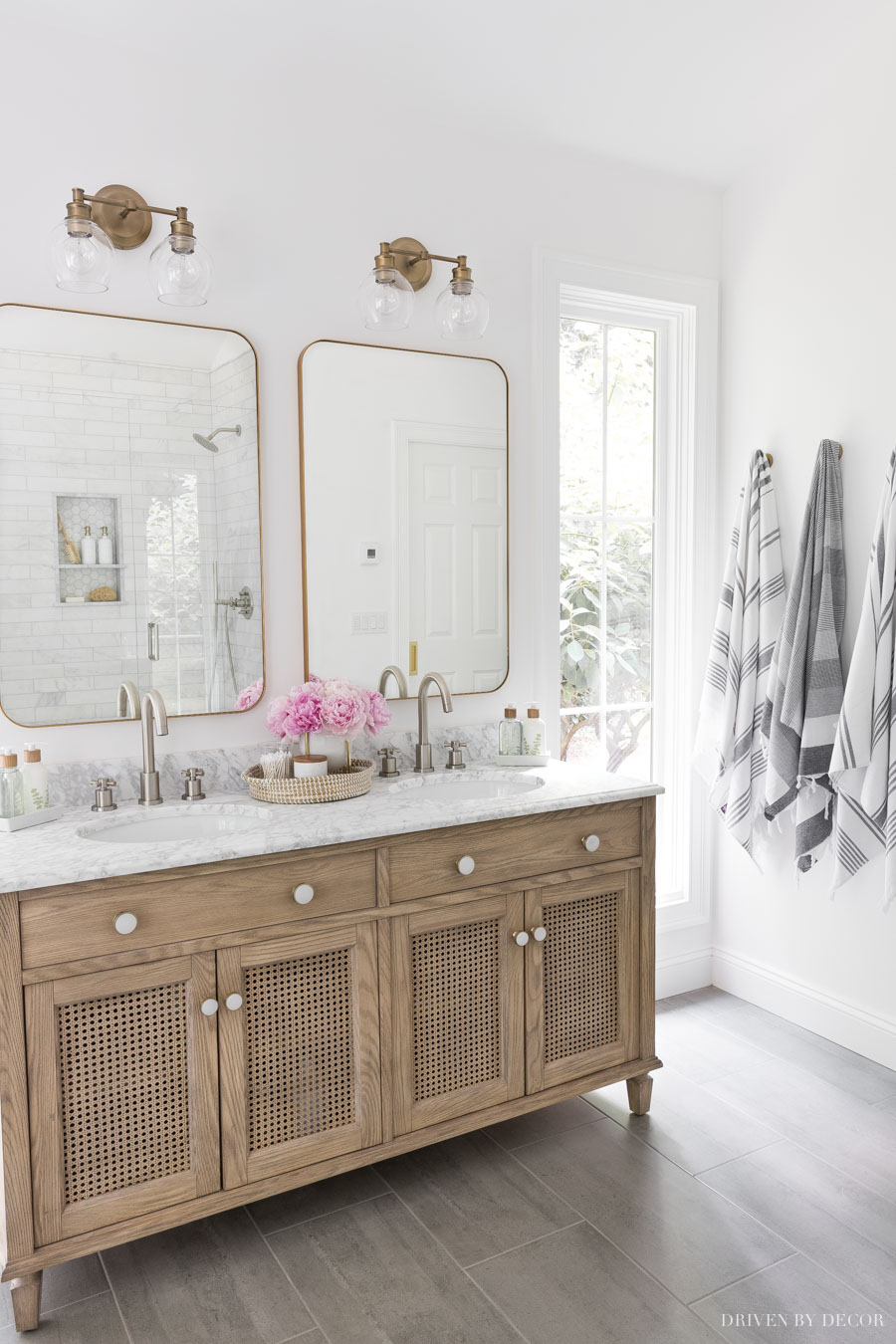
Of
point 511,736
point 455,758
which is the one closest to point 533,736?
point 511,736

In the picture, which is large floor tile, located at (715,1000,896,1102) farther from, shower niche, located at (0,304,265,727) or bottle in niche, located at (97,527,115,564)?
bottle in niche, located at (97,527,115,564)

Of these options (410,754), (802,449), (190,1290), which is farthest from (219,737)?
(802,449)

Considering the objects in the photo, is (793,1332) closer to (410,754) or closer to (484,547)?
(410,754)

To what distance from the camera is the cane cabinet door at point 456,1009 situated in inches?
80.9

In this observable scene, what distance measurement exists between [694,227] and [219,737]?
214 cm

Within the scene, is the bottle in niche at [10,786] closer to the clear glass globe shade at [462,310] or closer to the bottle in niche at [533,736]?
the bottle in niche at [533,736]

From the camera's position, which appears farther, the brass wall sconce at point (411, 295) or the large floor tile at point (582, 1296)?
the brass wall sconce at point (411, 295)

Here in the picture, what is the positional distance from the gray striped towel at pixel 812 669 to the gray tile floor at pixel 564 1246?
0.78m

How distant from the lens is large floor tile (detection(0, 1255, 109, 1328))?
70.0 inches

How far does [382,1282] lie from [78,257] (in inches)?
81.5

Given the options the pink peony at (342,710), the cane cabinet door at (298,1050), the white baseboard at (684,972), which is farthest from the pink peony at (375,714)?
the white baseboard at (684,972)

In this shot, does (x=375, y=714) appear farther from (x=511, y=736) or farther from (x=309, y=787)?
(x=511, y=736)

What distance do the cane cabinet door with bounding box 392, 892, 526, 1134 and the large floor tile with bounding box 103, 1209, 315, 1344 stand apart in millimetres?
379

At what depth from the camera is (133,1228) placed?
5.83 ft
